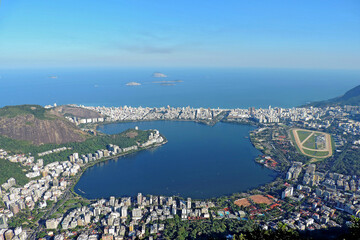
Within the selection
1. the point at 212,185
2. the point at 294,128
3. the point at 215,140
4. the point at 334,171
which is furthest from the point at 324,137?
the point at 212,185

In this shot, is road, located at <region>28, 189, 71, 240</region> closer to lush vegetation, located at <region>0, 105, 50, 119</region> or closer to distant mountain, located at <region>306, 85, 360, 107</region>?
lush vegetation, located at <region>0, 105, 50, 119</region>

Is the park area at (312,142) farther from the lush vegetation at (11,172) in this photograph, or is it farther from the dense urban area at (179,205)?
the lush vegetation at (11,172)

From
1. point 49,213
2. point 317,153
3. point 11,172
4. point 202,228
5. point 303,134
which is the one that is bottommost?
point 49,213

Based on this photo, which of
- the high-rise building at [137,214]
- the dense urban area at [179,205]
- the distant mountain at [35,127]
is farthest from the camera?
the distant mountain at [35,127]

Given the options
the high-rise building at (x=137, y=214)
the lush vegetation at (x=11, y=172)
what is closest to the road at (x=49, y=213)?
the lush vegetation at (x=11, y=172)

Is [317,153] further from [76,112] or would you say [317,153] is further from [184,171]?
[76,112]

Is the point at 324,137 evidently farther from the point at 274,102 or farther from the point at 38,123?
the point at 38,123

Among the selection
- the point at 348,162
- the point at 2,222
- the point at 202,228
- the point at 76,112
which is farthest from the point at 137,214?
the point at 76,112
